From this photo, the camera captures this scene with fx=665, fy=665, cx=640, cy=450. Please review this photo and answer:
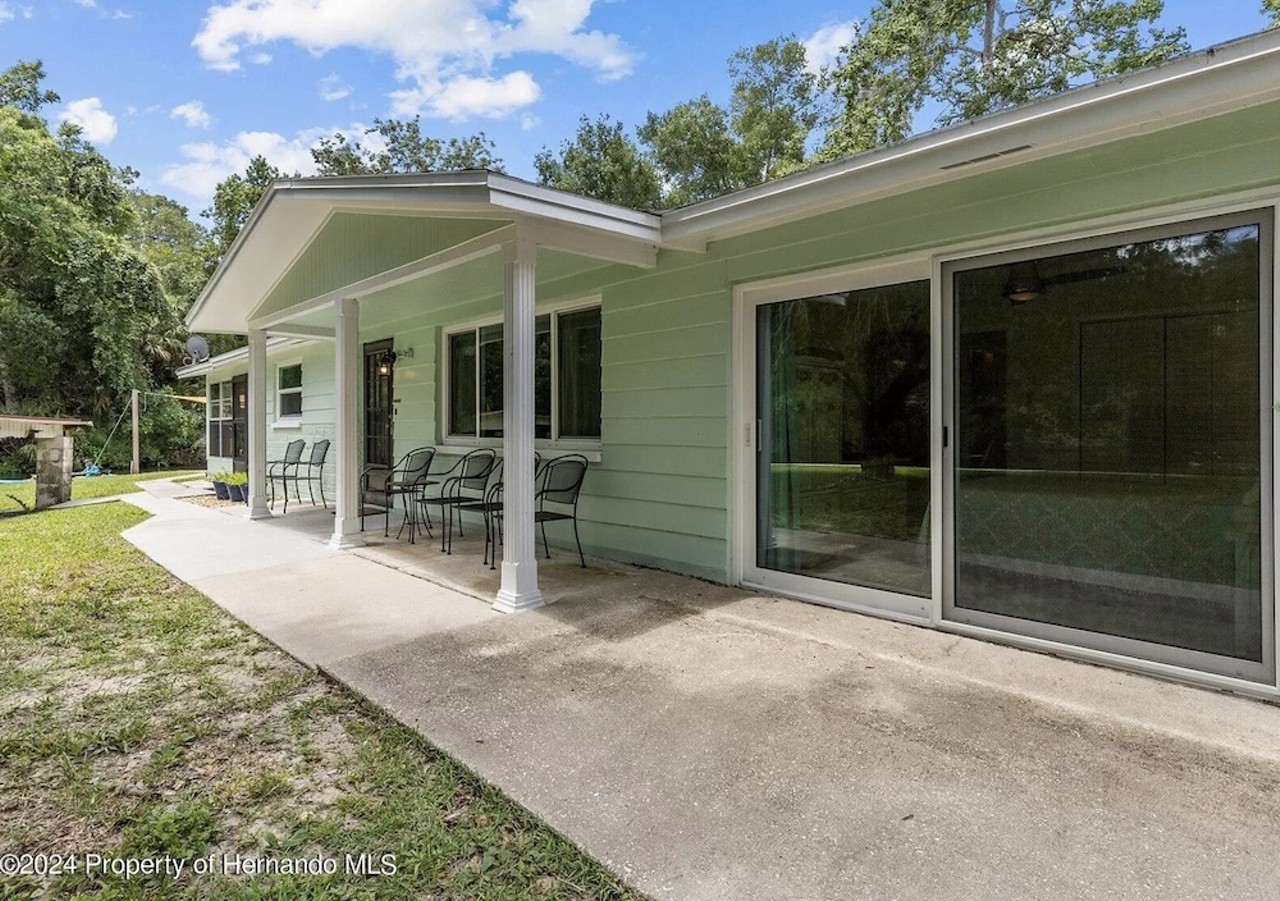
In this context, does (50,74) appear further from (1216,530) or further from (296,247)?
(1216,530)

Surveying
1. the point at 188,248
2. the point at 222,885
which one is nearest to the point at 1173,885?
the point at 222,885

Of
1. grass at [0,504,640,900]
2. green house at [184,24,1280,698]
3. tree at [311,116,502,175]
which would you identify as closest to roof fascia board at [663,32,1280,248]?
green house at [184,24,1280,698]

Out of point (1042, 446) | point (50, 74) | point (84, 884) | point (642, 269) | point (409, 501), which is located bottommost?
point (84, 884)

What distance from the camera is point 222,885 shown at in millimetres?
1650

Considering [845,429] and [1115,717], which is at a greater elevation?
[845,429]

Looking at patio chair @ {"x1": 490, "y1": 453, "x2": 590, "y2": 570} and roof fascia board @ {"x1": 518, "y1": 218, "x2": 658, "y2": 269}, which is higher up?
roof fascia board @ {"x1": 518, "y1": 218, "x2": 658, "y2": 269}

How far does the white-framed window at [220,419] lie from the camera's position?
12648 millimetres

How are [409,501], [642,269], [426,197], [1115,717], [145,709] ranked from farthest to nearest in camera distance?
[409,501], [642,269], [426,197], [145,709], [1115,717]

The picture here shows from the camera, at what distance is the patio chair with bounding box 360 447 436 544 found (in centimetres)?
630

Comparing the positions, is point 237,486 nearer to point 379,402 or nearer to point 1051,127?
point 379,402

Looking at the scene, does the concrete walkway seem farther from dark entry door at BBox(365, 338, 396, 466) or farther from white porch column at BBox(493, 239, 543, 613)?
dark entry door at BBox(365, 338, 396, 466)

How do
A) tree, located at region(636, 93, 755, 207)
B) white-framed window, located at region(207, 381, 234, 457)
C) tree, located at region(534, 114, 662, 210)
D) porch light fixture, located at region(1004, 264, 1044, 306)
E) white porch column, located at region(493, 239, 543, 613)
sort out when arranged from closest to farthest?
porch light fixture, located at region(1004, 264, 1044, 306) < white porch column, located at region(493, 239, 543, 613) < white-framed window, located at region(207, 381, 234, 457) < tree, located at region(636, 93, 755, 207) < tree, located at region(534, 114, 662, 210)

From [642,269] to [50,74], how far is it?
868 inches

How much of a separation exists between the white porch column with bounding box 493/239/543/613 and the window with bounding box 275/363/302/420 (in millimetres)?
7816
